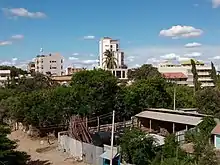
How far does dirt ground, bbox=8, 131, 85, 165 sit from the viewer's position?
28844mm

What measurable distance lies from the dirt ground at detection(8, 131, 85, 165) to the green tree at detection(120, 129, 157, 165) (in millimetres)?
5424

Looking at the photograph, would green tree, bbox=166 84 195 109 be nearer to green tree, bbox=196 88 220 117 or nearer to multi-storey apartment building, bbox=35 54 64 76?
green tree, bbox=196 88 220 117

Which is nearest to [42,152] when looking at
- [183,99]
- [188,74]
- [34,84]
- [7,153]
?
[7,153]

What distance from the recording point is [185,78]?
105 m

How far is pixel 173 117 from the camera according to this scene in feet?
113

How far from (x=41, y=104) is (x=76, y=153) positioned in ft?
36.9

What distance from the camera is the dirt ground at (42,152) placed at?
28.8 metres

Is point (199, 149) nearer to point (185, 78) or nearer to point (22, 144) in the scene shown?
point (22, 144)

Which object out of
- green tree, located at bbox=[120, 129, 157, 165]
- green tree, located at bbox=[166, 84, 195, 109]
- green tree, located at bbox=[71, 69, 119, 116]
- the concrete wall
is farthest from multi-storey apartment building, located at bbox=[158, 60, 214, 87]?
green tree, located at bbox=[120, 129, 157, 165]

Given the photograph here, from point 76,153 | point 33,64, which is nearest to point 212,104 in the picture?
point 76,153

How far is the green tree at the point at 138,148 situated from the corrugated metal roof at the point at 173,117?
7.67 m

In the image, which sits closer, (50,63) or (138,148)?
(138,148)

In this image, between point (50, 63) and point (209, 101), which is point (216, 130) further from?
point (50, 63)

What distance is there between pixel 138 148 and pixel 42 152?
12.6m
